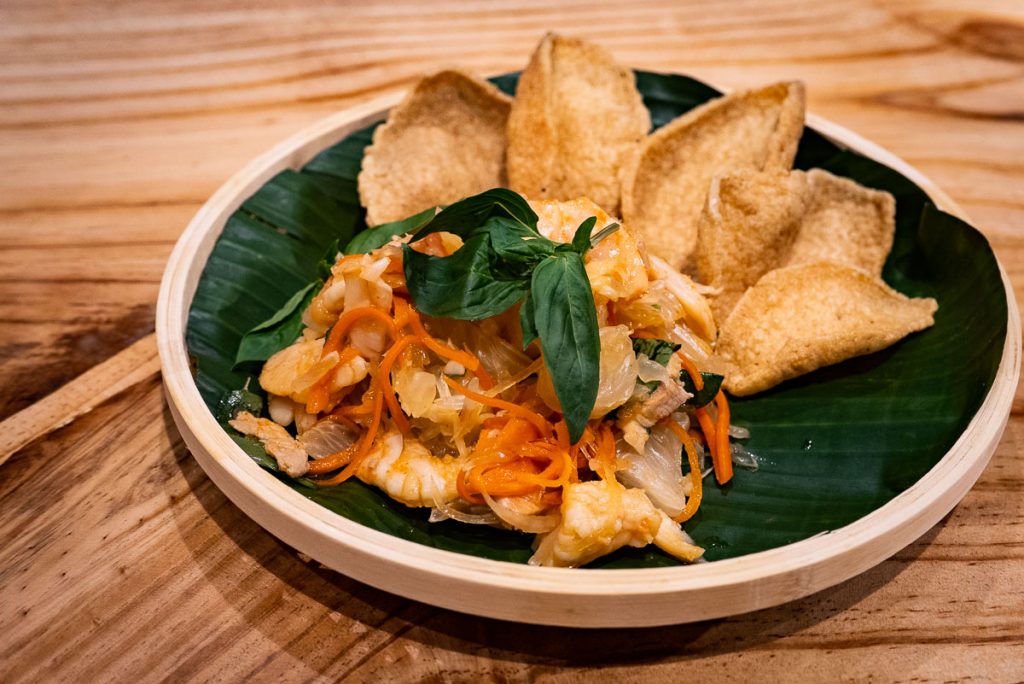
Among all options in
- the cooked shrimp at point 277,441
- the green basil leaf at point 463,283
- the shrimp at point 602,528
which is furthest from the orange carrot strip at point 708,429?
the cooked shrimp at point 277,441

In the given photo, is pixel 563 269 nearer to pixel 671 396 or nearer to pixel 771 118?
pixel 671 396

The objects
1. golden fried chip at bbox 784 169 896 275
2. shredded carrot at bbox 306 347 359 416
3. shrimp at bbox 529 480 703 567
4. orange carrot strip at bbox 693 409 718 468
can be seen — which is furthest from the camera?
golden fried chip at bbox 784 169 896 275

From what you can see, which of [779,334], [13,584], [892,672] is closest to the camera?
[892,672]

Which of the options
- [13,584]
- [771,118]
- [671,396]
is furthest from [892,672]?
[13,584]

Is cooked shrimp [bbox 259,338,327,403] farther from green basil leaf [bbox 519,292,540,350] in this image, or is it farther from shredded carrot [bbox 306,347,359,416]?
green basil leaf [bbox 519,292,540,350]

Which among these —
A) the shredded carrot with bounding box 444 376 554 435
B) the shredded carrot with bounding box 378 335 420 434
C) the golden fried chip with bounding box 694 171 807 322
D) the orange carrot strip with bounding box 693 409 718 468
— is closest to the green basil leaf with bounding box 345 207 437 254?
the shredded carrot with bounding box 378 335 420 434

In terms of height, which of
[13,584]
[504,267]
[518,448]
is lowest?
[13,584]

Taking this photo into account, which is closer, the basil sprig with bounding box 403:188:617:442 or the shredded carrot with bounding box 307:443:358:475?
the basil sprig with bounding box 403:188:617:442
